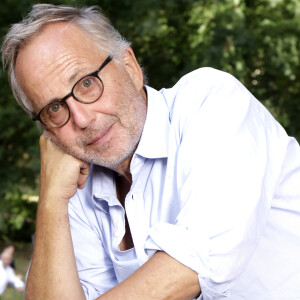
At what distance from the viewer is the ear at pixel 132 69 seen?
2170 mm

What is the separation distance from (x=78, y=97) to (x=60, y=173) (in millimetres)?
310

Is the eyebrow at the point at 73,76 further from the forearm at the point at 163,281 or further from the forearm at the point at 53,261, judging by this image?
the forearm at the point at 163,281

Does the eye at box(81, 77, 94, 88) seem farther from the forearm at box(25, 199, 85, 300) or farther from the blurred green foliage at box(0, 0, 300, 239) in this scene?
the blurred green foliage at box(0, 0, 300, 239)

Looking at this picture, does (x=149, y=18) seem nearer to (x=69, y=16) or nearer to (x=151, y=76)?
(x=151, y=76)

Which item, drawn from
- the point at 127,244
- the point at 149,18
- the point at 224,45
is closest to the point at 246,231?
the point at 127,244

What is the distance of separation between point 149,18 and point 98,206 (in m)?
5.48

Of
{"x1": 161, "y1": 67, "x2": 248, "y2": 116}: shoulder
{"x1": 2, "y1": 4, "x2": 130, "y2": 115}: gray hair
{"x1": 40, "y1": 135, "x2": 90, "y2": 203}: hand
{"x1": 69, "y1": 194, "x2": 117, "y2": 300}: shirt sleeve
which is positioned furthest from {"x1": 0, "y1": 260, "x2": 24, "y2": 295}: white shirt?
{"x1": 161, "y1": 67, "x2": 248, "y2": 116}: shoulder

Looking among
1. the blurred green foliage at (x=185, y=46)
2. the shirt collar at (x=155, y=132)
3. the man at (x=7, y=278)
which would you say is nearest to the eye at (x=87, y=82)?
the shirt collar at (x=155, y=132)

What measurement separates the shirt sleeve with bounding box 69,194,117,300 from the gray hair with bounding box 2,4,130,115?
0.48 m

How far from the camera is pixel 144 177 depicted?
6.52 ft

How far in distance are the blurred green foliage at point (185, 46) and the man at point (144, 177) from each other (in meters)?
4.62

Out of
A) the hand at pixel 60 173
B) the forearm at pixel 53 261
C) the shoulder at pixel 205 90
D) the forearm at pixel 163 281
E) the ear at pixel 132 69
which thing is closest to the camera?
the forearm at pixel 163 281

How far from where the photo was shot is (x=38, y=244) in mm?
1977

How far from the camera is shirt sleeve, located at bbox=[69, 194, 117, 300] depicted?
2.15 metres
